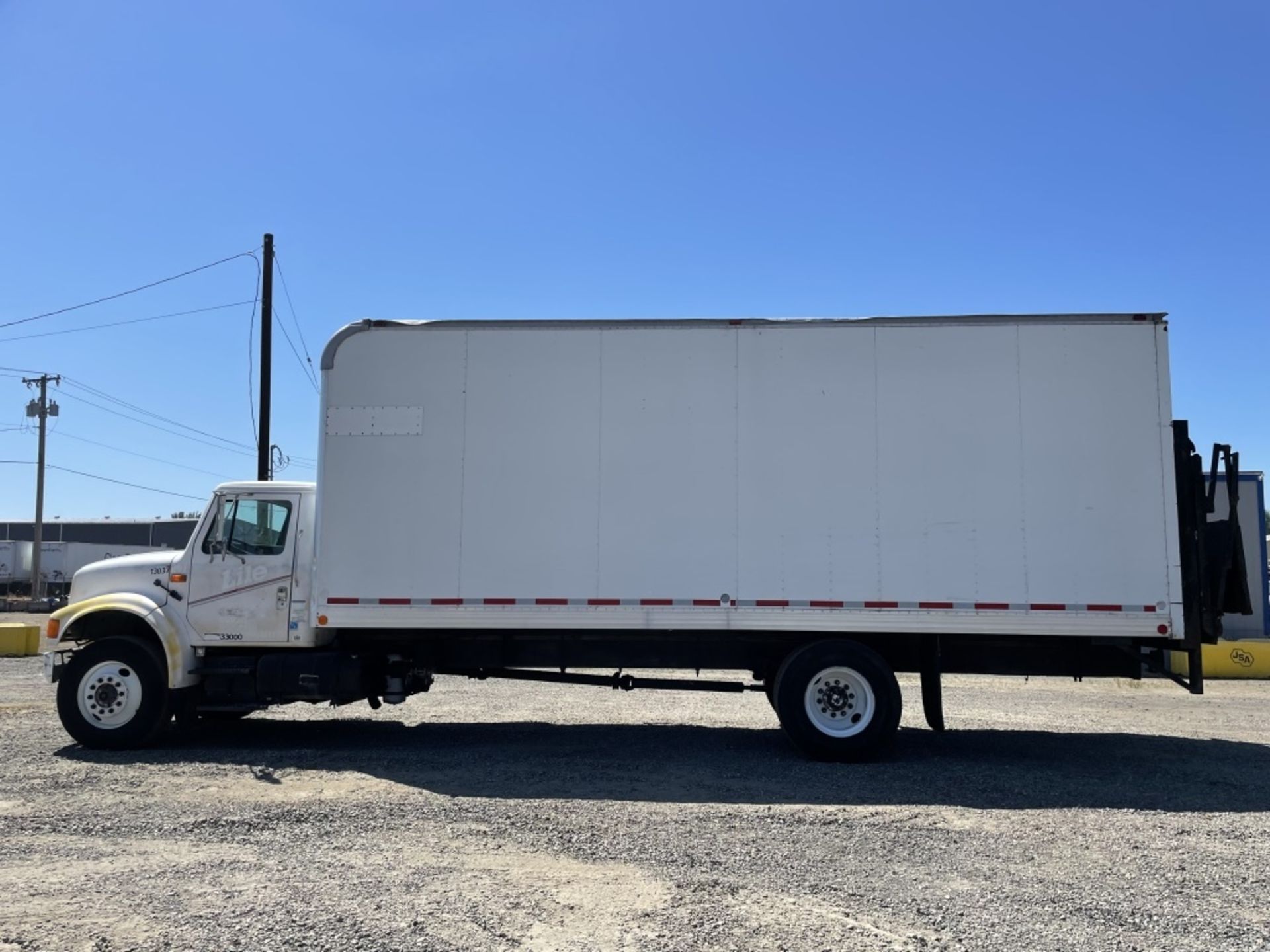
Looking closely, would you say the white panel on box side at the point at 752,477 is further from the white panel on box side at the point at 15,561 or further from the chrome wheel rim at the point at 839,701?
the white panel on box side at the point at 15,561

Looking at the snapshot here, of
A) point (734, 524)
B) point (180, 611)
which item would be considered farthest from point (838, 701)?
point (180, 611)

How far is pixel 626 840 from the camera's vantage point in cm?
566

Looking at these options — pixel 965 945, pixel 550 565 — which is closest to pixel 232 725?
pixel 550 565

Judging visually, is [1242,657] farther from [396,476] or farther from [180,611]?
[180,611]

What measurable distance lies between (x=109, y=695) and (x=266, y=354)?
11.2 meters

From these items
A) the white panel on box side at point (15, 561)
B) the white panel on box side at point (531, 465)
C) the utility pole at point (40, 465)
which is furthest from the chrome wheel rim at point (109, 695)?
the white panel on box side at point (15, 561)

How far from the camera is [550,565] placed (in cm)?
807

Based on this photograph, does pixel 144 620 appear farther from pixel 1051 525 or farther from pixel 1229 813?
pixel 1229 813

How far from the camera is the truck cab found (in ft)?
26.9

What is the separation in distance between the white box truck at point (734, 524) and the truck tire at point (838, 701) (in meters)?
0.02

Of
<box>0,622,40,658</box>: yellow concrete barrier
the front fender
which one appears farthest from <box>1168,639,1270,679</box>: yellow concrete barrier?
<box>0,622,40,658</box>: yellow concrete barrier

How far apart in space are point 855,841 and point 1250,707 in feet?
27.8

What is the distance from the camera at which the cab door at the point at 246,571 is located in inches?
335

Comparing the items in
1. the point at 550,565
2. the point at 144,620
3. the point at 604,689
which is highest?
the point at 550,565
